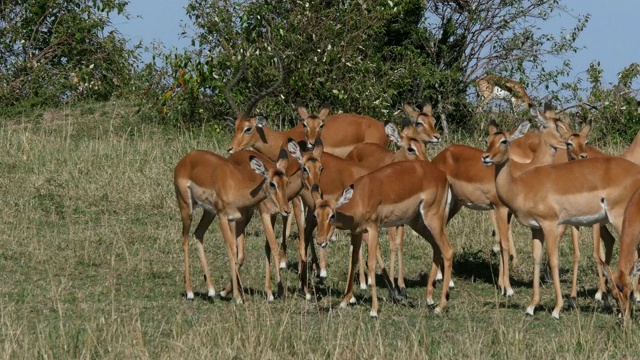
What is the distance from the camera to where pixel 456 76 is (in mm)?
16250

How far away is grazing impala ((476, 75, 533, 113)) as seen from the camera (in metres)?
16.4

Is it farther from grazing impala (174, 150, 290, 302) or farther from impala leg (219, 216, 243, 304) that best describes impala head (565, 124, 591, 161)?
impala leg (219, 216, 243, 304)

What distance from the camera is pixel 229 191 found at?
850cm

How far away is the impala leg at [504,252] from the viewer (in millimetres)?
9156

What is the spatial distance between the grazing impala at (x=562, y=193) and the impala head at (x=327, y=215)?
101cm

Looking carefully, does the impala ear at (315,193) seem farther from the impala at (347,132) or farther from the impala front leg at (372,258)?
the impala at (347,132)

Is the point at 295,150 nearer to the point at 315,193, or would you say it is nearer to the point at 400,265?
the point at 315,193

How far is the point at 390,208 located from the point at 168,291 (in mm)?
1655

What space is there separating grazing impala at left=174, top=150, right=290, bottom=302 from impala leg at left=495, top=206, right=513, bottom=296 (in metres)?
1.76

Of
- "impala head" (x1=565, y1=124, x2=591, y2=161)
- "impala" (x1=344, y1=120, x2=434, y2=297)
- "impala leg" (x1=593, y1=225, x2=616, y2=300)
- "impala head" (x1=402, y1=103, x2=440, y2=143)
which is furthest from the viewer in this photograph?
"impala head" (x1=402, y1=103, x2=440, y2=143)

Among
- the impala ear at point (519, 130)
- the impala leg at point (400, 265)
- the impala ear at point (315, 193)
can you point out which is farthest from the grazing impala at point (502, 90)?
the impala ear at point (315, 193)

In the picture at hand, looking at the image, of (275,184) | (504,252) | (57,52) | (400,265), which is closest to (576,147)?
(504,252)

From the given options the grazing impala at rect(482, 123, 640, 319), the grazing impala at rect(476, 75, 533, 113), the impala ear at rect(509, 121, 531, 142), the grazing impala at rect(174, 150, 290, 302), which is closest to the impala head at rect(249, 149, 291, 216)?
the grazing impala at rect(174, 150, 290, 302)

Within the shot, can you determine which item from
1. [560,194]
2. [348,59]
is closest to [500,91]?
[348,59]
